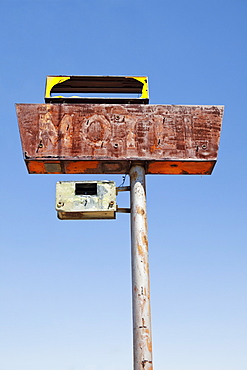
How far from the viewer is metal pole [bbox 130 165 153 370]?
8776 mm

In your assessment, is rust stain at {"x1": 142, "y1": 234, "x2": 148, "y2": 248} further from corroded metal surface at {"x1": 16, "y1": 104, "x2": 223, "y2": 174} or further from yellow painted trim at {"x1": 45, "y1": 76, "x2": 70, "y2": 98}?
yellow painted trim at {"x1": 45, "y1": 76, "x2": 70, "y2": 98}

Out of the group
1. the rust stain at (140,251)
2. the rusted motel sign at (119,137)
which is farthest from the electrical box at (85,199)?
the rust stain at (140,251)

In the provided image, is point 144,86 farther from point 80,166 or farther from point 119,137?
point 80,166

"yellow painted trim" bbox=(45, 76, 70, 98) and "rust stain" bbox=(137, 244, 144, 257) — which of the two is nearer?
"rust stain" bbox=(137, 244, 144, 257)

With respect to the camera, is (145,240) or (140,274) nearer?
(140,274)

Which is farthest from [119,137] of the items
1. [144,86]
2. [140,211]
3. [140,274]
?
[140,274]

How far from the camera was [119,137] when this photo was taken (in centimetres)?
1052

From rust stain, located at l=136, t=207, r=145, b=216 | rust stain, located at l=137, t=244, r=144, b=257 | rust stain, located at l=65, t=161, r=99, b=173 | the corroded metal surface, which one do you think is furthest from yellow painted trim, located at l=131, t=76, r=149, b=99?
rust stain, located at l=137, t=244, r=144, b=257

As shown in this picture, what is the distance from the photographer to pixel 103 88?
11.6 metres

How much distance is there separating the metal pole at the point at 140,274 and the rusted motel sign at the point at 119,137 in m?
0.03

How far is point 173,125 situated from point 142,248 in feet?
9.09

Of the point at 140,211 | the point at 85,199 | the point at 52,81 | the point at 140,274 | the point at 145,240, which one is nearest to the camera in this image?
the point at 140,274

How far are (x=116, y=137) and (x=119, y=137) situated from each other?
0.06 metres

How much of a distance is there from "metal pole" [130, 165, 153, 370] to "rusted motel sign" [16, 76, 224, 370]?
0.10 feet
